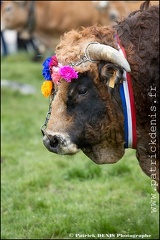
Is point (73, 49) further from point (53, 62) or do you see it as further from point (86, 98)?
point (86, 98)

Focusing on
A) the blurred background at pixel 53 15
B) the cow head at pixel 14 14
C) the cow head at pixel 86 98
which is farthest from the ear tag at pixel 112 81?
the cow head at pixel 14 14

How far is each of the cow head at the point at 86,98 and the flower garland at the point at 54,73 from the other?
0.04 m

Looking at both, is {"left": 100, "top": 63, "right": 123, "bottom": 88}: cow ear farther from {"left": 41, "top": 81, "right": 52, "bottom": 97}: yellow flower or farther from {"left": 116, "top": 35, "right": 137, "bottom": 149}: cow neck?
{"left": 41, "top": 81, "right": 52, "bottom": 97}: yellow flower

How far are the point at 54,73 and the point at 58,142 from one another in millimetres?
478

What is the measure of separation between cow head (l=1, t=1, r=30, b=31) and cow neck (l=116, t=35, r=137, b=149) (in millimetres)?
6990

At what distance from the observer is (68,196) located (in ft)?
18.8

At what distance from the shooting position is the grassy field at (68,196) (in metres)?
4.97

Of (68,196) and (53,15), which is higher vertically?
(53,15)

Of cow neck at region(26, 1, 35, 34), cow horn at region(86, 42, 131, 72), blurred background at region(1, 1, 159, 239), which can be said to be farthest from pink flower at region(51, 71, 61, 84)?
cow neck at region(26, 1, 35, 34)

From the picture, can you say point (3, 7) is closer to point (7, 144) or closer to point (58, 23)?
point (58, 23)

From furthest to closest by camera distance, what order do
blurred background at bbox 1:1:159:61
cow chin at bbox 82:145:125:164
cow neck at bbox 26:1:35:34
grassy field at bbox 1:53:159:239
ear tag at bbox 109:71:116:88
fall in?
cow neck at bbox 26:1:35:34 → blurred background at bbox 1:1:159:61 → grassy field at bbox 1:53:159:239 → cow chin at bbox 82:145:125:164 → ear tag at bbox 109:71:116:88

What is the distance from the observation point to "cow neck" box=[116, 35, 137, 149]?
376 cm

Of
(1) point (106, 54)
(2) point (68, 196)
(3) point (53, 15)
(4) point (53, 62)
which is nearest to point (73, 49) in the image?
(4) point (53, 62)

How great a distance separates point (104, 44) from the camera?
12.4ft
